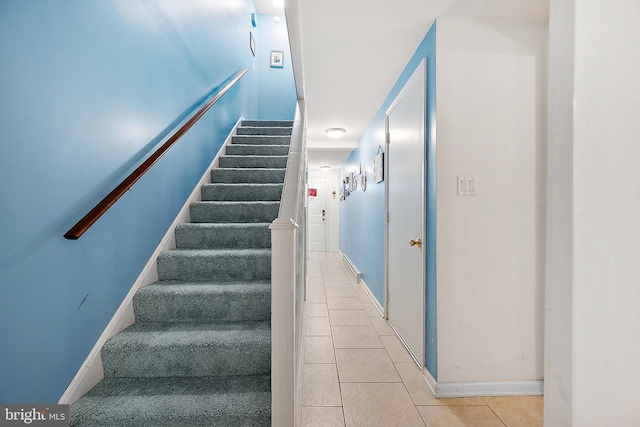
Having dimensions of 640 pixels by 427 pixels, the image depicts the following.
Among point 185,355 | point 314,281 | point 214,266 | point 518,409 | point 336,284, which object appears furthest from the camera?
point 314,281

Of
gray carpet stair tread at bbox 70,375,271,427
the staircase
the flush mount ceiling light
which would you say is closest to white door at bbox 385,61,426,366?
the staircase

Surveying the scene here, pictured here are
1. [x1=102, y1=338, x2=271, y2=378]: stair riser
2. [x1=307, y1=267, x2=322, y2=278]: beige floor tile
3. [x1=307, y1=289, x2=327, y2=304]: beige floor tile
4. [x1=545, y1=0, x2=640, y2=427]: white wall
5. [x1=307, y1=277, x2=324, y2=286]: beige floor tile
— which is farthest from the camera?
[x1=307, y1=267, x2=322, y2=278]: beige floor tile

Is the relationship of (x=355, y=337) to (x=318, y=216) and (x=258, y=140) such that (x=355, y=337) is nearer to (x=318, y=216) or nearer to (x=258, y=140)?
(x=258, y=140)

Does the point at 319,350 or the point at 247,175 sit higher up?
the point at 247,175

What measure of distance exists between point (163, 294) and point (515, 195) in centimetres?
224

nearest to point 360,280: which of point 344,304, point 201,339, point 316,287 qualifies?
point 316,287

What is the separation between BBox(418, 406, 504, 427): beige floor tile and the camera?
1.40m

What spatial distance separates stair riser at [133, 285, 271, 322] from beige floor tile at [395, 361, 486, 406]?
1.01 m

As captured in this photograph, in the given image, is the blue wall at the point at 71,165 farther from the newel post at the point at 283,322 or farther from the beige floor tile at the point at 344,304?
the beige floor tile at the point at 344,304

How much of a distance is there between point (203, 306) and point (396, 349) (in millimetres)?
1532

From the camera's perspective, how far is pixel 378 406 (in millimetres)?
1528

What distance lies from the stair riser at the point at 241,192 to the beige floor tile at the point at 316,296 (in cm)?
149

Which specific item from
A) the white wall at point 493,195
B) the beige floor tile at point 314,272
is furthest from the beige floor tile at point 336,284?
the white wall at point 493,195

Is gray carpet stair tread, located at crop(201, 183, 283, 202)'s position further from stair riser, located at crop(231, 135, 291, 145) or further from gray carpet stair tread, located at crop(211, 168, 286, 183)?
stair riser, located at crop(231, 135, 291, 145)
